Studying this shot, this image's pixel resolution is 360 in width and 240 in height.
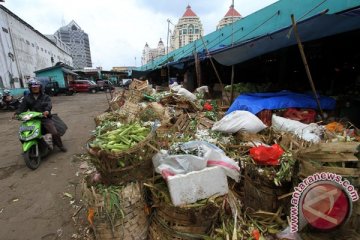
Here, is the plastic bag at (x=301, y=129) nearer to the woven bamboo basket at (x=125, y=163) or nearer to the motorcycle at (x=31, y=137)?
the woven bamboo basket at (x=125, y=163)

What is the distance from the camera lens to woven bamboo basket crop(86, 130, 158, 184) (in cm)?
246

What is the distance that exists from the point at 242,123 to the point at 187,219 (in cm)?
253

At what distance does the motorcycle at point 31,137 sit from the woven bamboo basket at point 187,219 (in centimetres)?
358

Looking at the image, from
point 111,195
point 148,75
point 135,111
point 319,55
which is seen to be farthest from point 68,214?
point 148,75

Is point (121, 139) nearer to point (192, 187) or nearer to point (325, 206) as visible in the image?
point (192, 187)

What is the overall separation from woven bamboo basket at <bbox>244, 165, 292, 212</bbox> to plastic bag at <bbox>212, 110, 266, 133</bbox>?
5.40 ft

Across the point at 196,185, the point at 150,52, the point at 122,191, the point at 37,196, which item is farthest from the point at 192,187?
the point at 150,52

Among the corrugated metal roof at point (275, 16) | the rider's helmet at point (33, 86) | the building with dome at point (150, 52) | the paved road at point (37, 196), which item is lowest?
the paved road at point (37, 196)

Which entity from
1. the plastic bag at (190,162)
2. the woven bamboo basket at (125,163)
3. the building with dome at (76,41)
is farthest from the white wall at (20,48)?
the building with dome at (76,41)

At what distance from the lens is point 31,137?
466cm

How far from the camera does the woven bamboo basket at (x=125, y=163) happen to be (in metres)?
2.46

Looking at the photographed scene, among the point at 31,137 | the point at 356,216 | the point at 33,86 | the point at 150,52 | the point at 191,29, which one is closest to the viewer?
the point at 356,216

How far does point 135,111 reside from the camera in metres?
7.29

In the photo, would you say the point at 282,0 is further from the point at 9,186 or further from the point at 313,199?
the point at 9,186
